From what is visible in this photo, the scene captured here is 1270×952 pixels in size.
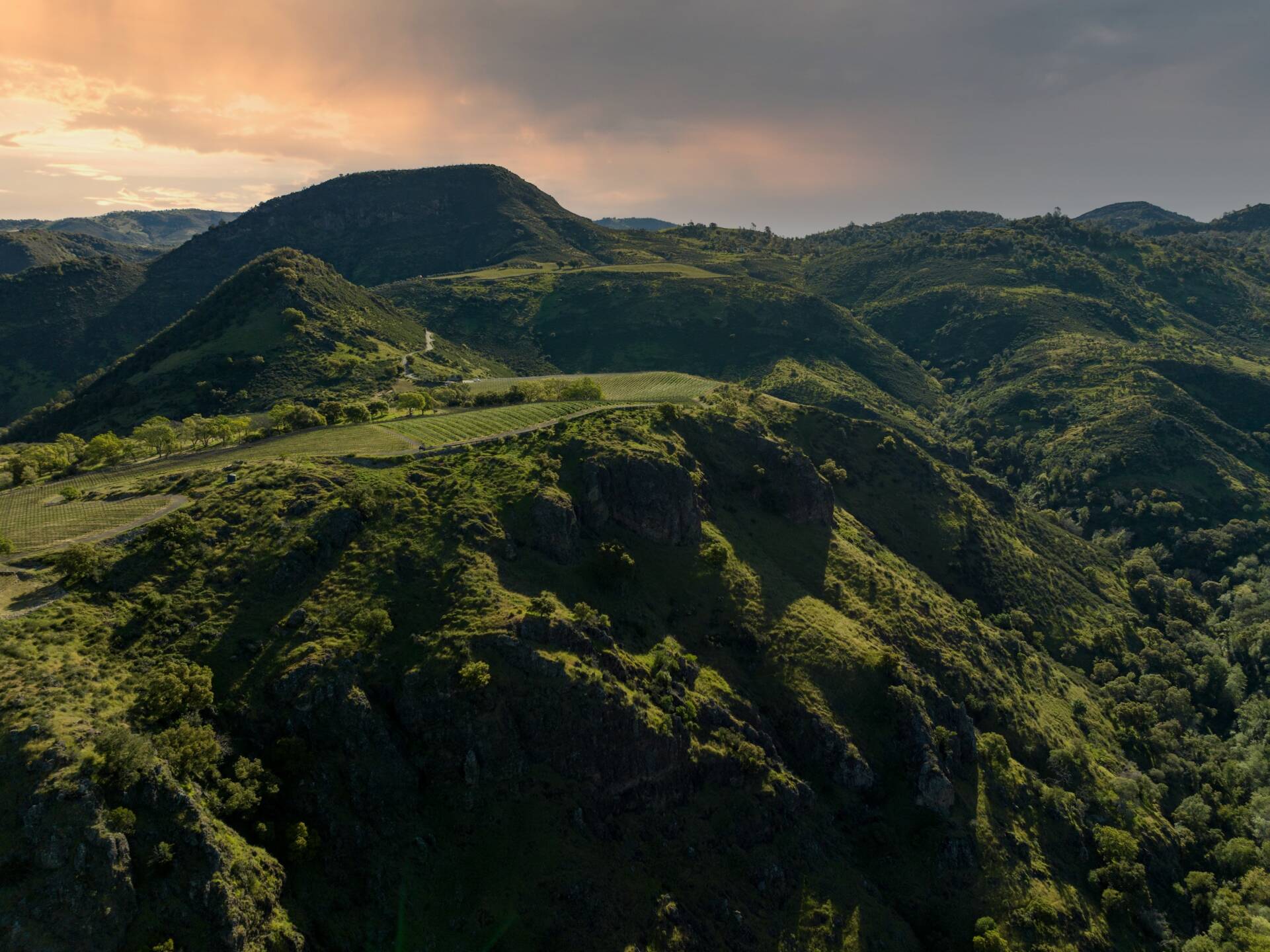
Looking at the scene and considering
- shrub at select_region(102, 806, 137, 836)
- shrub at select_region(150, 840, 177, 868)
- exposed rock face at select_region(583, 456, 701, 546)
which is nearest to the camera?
shrub at select_region(102, 806, 137, 836)

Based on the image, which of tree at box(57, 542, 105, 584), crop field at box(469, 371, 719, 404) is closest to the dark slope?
crop field at box(469, 371, 719, 404)

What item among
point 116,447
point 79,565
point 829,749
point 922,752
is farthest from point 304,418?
point 922,752

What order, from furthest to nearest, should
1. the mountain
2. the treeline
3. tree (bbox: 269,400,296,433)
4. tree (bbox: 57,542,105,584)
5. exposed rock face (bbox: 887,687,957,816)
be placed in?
1. the mountain
2. tree (bbox: 269,400,296,433)
3. the treeline
4. exposed rock face (bbox: 887,687,957,816)
5. tree (bbox: 57,542,105,584)

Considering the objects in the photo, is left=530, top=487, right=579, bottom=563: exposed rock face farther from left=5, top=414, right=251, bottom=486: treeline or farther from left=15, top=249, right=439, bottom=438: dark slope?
left=15, top=249, right=439, bottom=438: dark slope

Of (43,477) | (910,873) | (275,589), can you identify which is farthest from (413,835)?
(43,477)

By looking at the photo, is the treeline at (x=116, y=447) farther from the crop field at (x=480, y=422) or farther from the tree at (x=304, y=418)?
the crop field at (x=480, y=422)

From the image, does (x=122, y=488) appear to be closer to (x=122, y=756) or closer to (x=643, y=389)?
(x=122, y=756)

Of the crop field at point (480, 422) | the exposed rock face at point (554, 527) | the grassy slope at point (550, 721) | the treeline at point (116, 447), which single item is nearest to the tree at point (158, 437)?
the treeline at point (116, 447)
